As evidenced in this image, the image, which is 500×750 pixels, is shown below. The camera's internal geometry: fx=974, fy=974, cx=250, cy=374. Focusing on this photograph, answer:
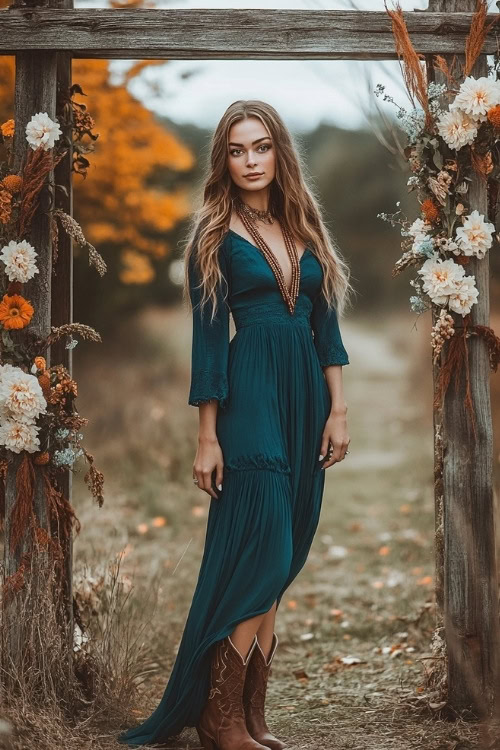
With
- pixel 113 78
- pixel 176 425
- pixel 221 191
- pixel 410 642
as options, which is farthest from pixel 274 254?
pixel 176 425

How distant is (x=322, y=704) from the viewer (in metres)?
4.36

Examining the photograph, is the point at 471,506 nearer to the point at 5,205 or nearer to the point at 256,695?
the point at 256,695

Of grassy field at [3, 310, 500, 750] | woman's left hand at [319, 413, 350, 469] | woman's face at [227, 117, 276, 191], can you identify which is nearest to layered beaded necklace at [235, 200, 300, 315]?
woman's face at [227, 117, 276, 191]

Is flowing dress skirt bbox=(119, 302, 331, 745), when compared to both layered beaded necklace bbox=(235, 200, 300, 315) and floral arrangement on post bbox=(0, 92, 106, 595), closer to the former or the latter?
layered beaded necklace bbox=(235, 200, 300, 315)

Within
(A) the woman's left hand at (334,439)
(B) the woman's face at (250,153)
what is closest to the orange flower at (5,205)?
(B) the woman's face at (250,153)

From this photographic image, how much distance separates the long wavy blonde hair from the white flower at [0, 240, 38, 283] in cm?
63

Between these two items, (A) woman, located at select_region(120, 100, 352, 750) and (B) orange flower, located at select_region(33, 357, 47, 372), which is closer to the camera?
(A) woman, located at select_region(120, 100, 352, 750)

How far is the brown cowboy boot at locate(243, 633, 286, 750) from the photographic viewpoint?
356 cm

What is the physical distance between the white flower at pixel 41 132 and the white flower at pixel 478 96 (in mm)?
1557

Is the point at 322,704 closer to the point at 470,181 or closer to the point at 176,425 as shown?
the point at 470,181

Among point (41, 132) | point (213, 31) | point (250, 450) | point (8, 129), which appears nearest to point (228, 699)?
point (250, 450)

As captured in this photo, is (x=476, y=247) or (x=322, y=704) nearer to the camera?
(x=476, y=247)

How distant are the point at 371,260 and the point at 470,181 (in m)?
17.6

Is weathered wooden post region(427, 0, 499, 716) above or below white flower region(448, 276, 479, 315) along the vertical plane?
below
